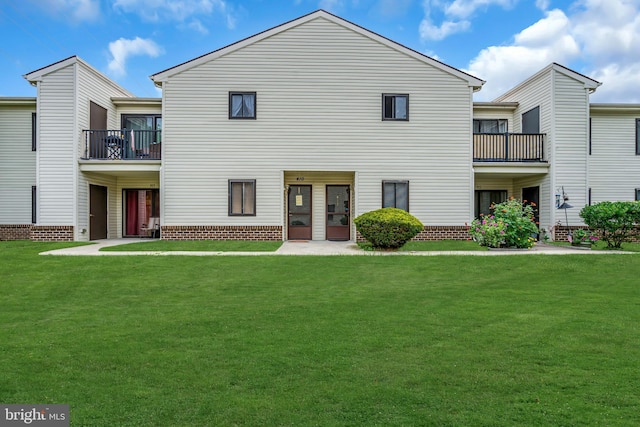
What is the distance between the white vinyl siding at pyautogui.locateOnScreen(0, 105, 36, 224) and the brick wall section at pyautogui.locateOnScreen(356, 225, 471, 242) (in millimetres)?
13402

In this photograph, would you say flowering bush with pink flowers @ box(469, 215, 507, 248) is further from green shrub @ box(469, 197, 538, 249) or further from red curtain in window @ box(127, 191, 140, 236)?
red curtain in window @ box(127, 191, 140, 236)

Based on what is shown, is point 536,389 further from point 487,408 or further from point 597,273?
point 597,273

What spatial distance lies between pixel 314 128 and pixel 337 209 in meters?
3.43

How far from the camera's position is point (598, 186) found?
62.6 ft

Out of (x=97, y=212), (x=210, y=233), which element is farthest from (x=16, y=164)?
(x=210, y=233)

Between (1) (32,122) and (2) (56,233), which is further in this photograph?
(1) (32,122)

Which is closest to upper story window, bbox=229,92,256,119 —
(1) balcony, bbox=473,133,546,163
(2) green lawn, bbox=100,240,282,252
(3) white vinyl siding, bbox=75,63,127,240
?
(2) green lawn, bbox=100,240,282,252

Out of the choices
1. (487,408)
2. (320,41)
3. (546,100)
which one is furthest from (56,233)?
(546,100)

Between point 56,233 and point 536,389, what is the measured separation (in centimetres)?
1704

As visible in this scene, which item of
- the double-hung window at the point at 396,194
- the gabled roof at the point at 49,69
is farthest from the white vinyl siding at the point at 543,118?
the gabled roof at the point at 49,69

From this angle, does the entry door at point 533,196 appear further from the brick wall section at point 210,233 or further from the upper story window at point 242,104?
the upper story window at point 242,104

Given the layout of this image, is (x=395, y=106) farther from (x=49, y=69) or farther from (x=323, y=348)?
(x=323, y=348)

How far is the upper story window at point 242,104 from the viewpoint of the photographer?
55.6 feet

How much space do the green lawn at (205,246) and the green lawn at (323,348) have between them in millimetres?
4210
